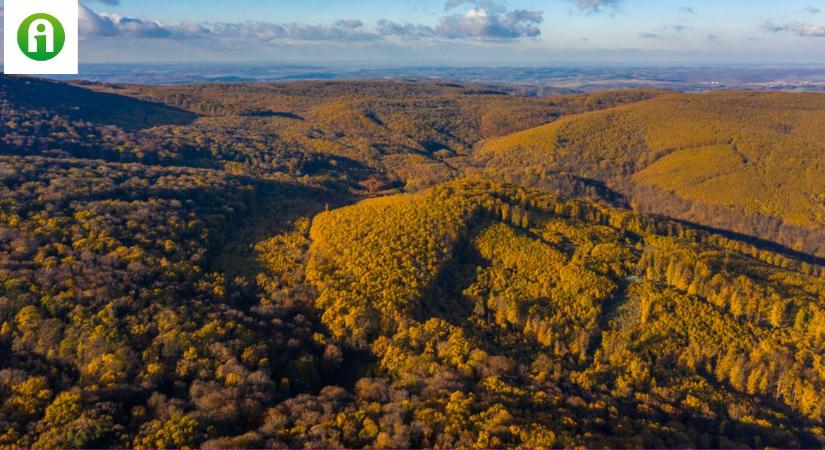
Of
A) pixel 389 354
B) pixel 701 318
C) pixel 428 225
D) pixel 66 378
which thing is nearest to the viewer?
Result: pixel 66 378

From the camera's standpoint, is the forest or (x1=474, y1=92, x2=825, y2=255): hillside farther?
(x1=474, y1=92, x2=825, y2=255): hillside

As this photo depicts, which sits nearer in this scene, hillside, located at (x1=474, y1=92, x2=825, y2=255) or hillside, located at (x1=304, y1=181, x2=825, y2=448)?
hillside, located at (x1=304, y1=181, x2=825, y2=448)

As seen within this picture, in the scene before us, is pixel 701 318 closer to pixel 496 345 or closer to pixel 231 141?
pixel 496 345

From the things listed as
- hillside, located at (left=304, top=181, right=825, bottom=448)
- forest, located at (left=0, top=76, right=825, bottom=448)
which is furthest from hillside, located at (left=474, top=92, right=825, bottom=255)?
hillside, located at (left=304, top=181, right=825, bottom=448)

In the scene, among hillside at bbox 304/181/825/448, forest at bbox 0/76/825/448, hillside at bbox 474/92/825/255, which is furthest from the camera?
hillside at bbox 474/92/825/255

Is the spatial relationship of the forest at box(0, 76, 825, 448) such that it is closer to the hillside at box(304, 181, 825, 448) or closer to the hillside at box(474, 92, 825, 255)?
the hillside at box(304, 181, 825, 448)

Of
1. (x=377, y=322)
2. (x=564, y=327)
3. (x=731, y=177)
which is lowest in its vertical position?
(x=564, y=327)

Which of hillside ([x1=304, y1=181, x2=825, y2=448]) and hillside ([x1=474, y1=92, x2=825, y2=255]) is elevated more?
hillside ([x1=474, y1=92, x2=825, y2=255])

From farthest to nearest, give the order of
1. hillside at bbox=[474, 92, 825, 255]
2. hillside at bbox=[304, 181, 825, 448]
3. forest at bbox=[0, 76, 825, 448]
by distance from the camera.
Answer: hillside at bbox=[474, 92, 825, 255]
hillside at bbox=[304, 181, 825, 448]
forest at bbox=[0, 76, 825, 448]

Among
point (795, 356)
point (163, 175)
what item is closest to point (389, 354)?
point (795, 356)

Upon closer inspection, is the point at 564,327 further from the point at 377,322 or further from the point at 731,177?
the point at 731,177

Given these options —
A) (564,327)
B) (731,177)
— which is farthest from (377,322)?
(731,177)
